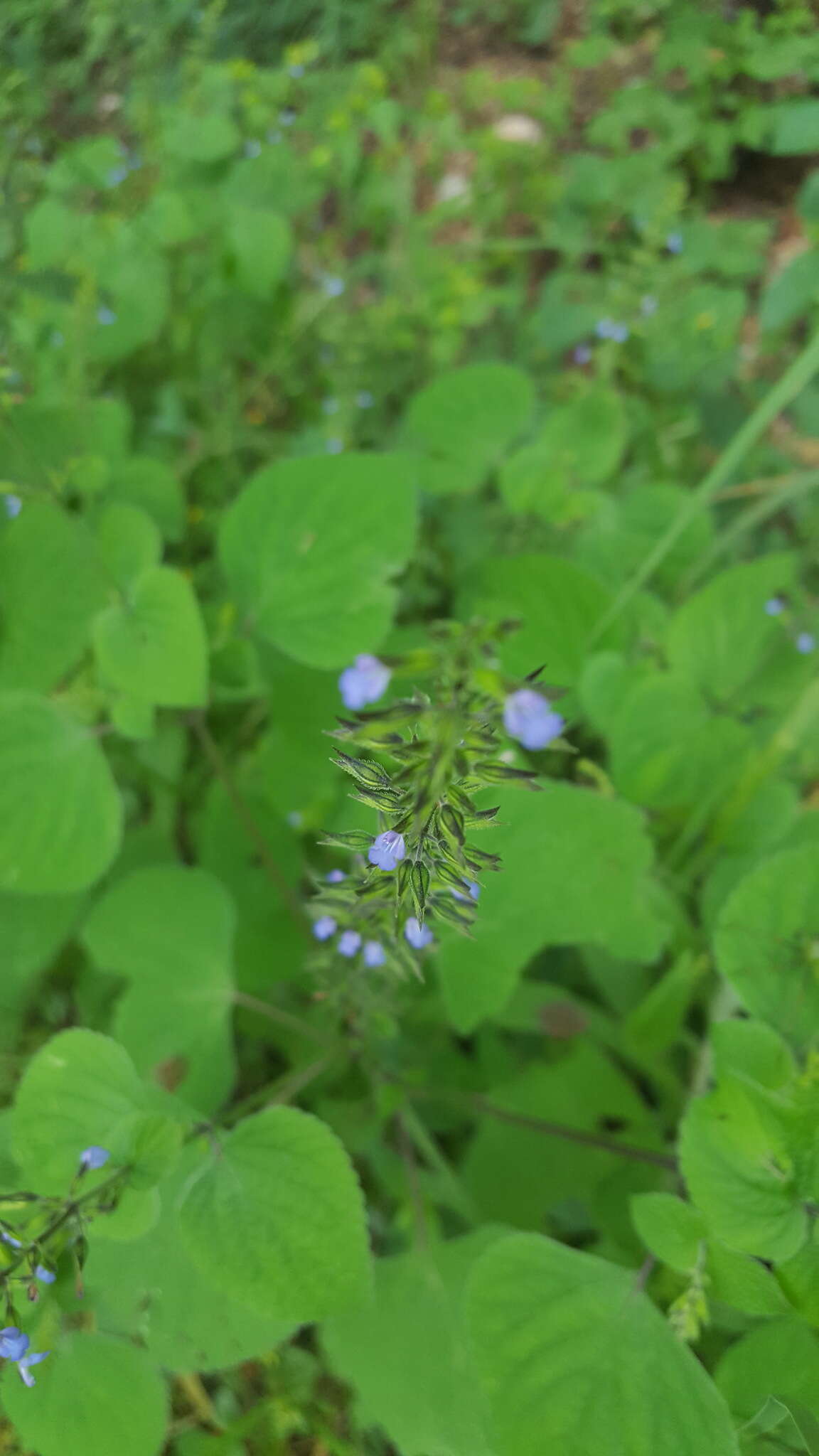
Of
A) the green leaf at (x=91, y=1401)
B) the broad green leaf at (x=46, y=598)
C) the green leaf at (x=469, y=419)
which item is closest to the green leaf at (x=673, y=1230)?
the green leaf at (x=91, y=1401)

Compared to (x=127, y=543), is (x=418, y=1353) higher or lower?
lower

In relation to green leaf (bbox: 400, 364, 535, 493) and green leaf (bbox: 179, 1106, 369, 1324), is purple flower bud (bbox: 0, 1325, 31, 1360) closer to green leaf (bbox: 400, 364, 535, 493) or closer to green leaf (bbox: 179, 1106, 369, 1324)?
green leaf (bbox: 179, 1106, 369, 1324)

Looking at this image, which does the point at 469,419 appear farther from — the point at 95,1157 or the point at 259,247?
the point at 95,1157

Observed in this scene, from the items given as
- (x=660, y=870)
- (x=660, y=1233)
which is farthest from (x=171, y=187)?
(x=660, y=1233)

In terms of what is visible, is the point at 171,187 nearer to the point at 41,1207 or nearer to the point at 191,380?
the point at 191,380

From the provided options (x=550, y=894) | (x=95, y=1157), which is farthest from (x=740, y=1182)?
(x=95, y=1157)

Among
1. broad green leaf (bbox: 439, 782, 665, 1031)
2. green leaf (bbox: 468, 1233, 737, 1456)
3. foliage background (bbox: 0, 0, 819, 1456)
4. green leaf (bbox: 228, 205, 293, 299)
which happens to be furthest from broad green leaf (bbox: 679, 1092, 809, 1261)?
green leaf (bbox: 228, 205, 293, 299)
